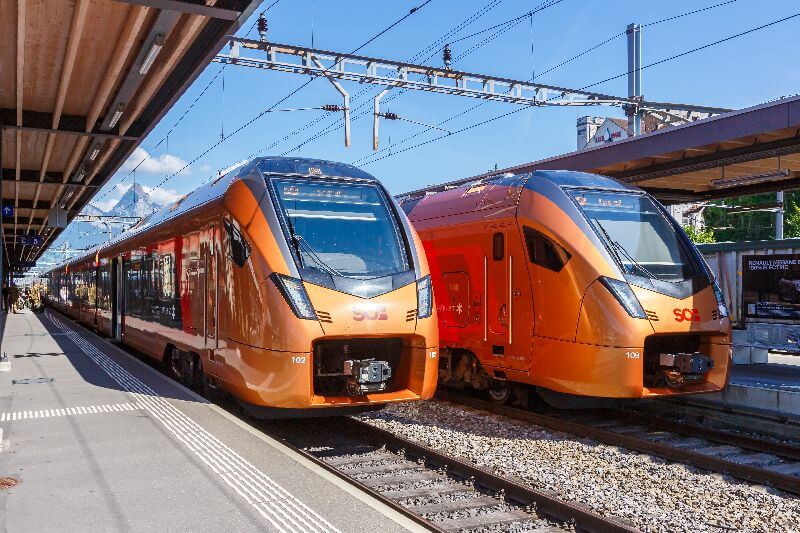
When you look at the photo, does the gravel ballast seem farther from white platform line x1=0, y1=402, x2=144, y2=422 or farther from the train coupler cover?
white platform line x1=0, y1=402, x2=144, y2=422

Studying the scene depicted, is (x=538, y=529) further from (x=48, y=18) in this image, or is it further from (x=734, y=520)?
(x=48, y=18)

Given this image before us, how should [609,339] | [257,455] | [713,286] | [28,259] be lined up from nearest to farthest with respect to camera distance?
1. [257,455]
2. [609,339]
3. [713,286]
4. [28,259]

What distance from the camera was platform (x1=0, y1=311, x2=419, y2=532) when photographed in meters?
4.69

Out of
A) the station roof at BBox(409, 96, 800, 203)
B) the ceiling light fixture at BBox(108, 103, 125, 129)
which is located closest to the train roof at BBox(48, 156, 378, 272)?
the ceiling light fixture at BBox(108, 103, 125, 129)

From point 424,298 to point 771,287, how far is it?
790 centimetres

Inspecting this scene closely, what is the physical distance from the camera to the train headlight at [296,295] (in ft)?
23.0

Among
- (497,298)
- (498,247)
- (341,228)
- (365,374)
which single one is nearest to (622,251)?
(498,247)

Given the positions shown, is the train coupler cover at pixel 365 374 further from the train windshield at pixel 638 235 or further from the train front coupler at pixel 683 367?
the train front coupler at pixel 683 367

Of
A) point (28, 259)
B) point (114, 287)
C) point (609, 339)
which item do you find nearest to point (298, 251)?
point (609, 339)

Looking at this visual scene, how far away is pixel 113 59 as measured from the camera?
9977mm

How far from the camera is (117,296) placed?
1591cm

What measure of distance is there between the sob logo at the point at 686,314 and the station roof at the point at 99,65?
5.63m

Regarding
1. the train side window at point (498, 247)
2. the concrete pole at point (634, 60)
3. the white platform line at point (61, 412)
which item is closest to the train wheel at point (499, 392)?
the train side window at point (498, 247)

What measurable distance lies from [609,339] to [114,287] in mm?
12403
